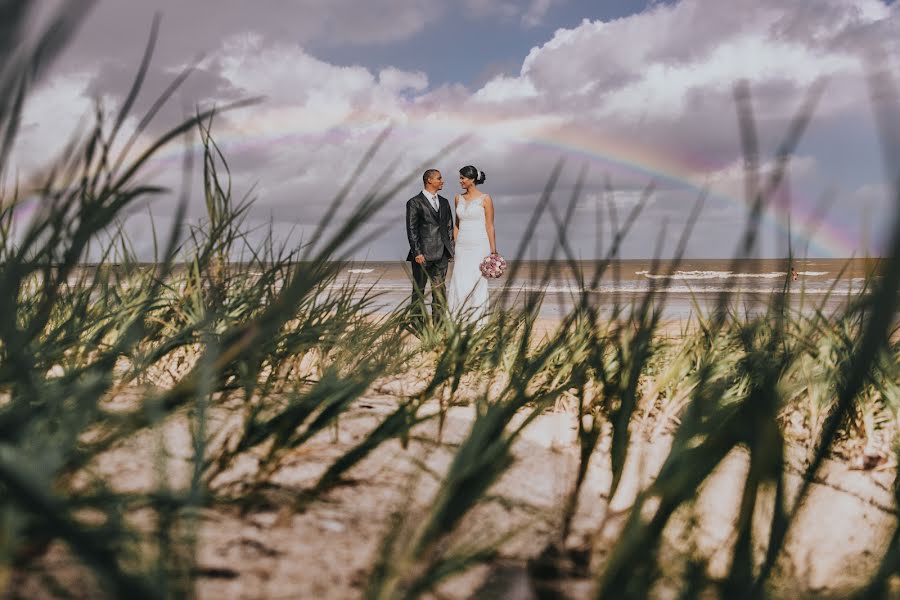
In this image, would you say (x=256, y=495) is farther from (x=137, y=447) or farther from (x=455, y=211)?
(x=455, y=211)

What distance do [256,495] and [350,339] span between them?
1067mm

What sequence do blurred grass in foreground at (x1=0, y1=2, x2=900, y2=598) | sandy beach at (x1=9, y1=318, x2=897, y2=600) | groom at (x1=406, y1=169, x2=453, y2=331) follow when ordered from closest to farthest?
1. blurred grass in foreground at (x1=0, y1=2, x2=900, y2=598)
2. sandy beach at (x1=9, y1=318, x2=897, y2=600)
3. groom at (x1=406, y1=169, x2=453, y2=331)

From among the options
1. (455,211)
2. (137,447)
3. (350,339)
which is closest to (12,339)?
(137,447)

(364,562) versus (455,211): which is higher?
(455,211)

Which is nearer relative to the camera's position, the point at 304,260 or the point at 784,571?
the point at 304,260

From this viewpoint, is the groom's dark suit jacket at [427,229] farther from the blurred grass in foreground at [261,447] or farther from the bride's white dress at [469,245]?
the blurred grass in foreground at [261,447]

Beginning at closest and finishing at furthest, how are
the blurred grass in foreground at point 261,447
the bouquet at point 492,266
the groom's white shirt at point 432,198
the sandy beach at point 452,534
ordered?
the blurred grass in foreground at point 261,447, the sandy beach at point 452,534, the bouquet at point 492,266, the groom's white shirt at point 432,198

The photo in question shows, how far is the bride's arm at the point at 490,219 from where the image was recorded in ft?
20.6

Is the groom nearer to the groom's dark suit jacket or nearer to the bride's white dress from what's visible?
the groom's dark suit jacket

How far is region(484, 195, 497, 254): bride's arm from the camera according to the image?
6281 mm

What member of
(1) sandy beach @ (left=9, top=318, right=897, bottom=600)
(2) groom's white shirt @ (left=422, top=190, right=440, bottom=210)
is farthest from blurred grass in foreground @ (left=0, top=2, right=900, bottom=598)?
(2) groom's white shirt @ (left=422, top=190, right=440, bottom=210)

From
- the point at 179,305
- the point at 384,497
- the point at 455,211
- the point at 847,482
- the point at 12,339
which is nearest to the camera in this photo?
the point at 12,339

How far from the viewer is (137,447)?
1.01 metres

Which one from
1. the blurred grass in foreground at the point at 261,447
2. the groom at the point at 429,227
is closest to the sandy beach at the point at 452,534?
the blurred grass in foreground at the point at 261,447
